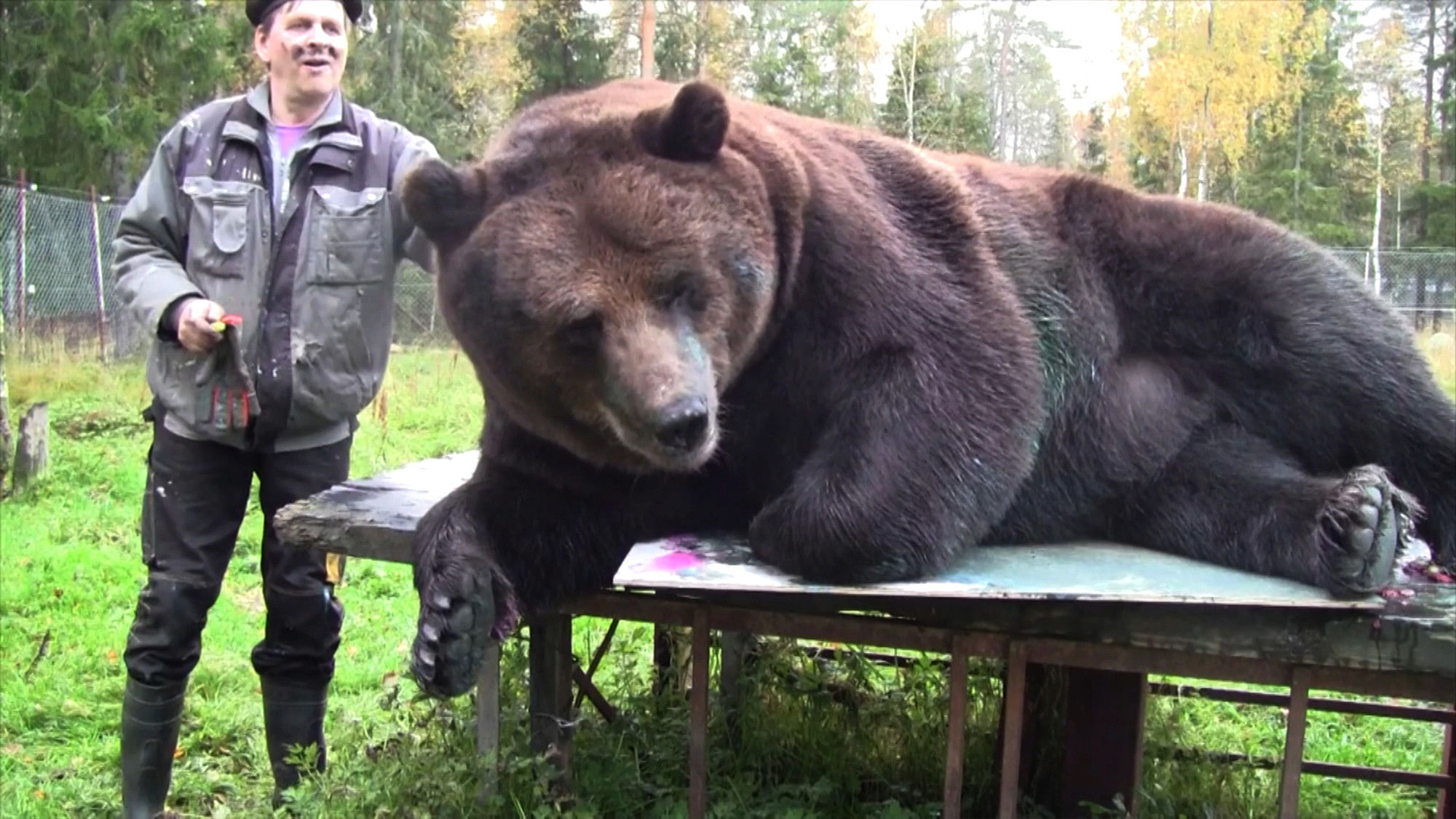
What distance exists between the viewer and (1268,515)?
3.12m

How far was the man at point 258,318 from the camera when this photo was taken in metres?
3.65

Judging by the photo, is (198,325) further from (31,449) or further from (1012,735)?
(31,449)

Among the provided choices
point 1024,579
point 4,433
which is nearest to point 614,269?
point 1024,579

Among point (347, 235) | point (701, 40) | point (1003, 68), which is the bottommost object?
point (347, 235)

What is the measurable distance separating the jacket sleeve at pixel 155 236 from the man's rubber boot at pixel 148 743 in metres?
1.17

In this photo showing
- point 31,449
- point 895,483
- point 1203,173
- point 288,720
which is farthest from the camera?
point 1203,173

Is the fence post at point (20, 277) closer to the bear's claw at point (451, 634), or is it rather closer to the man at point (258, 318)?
the man at point (258, 318)

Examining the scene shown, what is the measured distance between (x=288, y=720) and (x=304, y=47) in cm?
218

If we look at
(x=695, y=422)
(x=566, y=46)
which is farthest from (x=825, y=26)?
(x=695, y=422)

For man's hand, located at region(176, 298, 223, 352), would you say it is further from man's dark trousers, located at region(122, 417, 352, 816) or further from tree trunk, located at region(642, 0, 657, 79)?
tree trunk, located at region(642, 0, 657, 79)

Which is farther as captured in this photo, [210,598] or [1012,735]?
[210,598]

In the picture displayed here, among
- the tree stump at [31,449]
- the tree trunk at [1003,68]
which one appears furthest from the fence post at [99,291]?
the tree trunk at [1003,68]

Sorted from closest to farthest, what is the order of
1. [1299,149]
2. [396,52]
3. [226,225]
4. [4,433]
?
[226,225]
[4,433]
[396,52]
[1299,149]

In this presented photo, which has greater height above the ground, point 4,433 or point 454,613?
point 454,613
